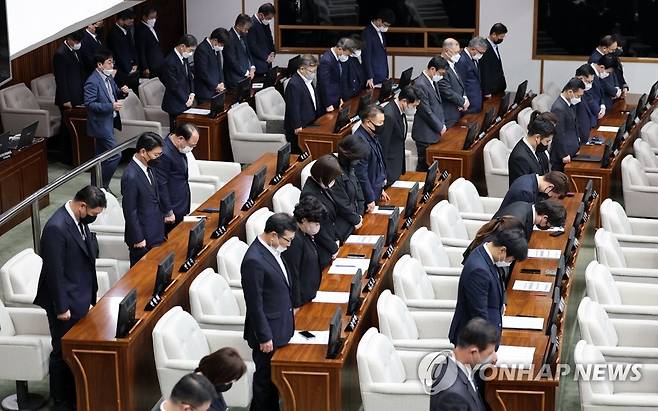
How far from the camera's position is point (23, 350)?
21.0 feet

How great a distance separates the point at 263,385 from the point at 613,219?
159 inches

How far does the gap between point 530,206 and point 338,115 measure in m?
3.91

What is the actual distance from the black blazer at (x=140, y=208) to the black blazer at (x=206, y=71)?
4729 millimetres

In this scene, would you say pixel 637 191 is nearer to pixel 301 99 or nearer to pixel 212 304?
pixel 301 99

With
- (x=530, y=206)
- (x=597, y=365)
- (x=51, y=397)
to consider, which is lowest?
(x=51, y=397)

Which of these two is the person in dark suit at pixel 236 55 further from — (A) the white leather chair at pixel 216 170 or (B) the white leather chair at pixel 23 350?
(B) the white leather chair at pixel 23 350

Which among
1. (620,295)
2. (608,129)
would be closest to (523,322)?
(620,295)

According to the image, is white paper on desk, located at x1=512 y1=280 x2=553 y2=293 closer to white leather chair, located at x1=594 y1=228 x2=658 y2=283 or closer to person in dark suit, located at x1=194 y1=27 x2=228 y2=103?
white leather chair, located at x1=594 y1=228 x2=658 y2=283

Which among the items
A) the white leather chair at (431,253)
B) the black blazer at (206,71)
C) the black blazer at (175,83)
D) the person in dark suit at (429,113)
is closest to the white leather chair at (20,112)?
the black blazer at (175,83)

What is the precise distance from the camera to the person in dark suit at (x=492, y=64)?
1306 centimetres

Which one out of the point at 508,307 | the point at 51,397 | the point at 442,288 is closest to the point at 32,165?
the point at 51,397

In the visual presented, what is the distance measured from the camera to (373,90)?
13.4m

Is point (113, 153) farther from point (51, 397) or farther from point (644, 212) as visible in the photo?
point (644, 212)

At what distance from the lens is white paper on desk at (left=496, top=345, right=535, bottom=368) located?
5.79 meters
